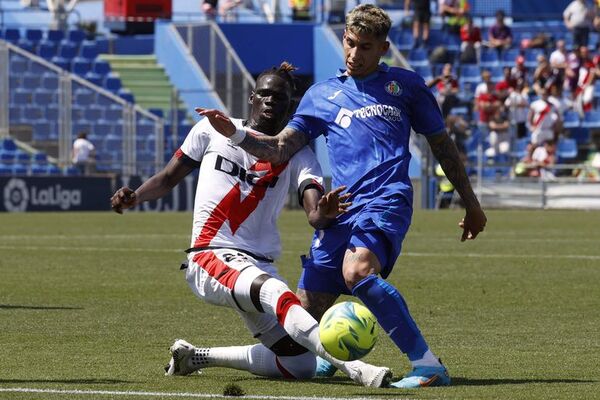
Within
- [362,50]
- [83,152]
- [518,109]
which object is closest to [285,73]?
[362,50]

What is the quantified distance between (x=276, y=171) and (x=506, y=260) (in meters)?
10.6

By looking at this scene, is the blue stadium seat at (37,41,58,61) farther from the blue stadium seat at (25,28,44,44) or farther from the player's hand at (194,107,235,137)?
the player's hand at (194,107,235,137)

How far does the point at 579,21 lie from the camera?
39.6 metres

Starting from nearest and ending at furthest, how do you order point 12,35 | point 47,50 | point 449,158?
1. point 449,158
2. point 12,35
3. point 47,50

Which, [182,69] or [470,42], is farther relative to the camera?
[470,42]

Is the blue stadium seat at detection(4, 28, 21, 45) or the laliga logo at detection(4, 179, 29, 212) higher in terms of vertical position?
the blue stadium seat at detection(4, 28, 21, 45)

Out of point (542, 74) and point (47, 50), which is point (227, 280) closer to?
point (542, 74)

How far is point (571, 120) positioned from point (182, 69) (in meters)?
10.2

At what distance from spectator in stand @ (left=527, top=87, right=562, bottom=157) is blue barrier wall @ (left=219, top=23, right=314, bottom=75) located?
703 centimetres

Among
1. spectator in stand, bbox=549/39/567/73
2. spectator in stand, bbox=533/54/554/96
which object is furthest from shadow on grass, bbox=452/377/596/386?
spectator in stand, bbox=549/39/567/73

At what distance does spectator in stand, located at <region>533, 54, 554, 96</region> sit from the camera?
122 ft

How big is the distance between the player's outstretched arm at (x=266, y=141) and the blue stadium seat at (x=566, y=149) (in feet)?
95.4

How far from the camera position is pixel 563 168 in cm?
3416

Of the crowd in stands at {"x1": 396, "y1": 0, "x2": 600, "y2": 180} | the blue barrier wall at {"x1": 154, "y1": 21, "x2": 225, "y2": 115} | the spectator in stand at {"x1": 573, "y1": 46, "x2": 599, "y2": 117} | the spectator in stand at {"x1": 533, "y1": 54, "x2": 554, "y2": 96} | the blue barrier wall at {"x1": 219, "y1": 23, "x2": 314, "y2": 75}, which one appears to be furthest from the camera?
the blue barrier wall at {"x1": 219, "y1": 23, "x2": 314, "y2": 75}
